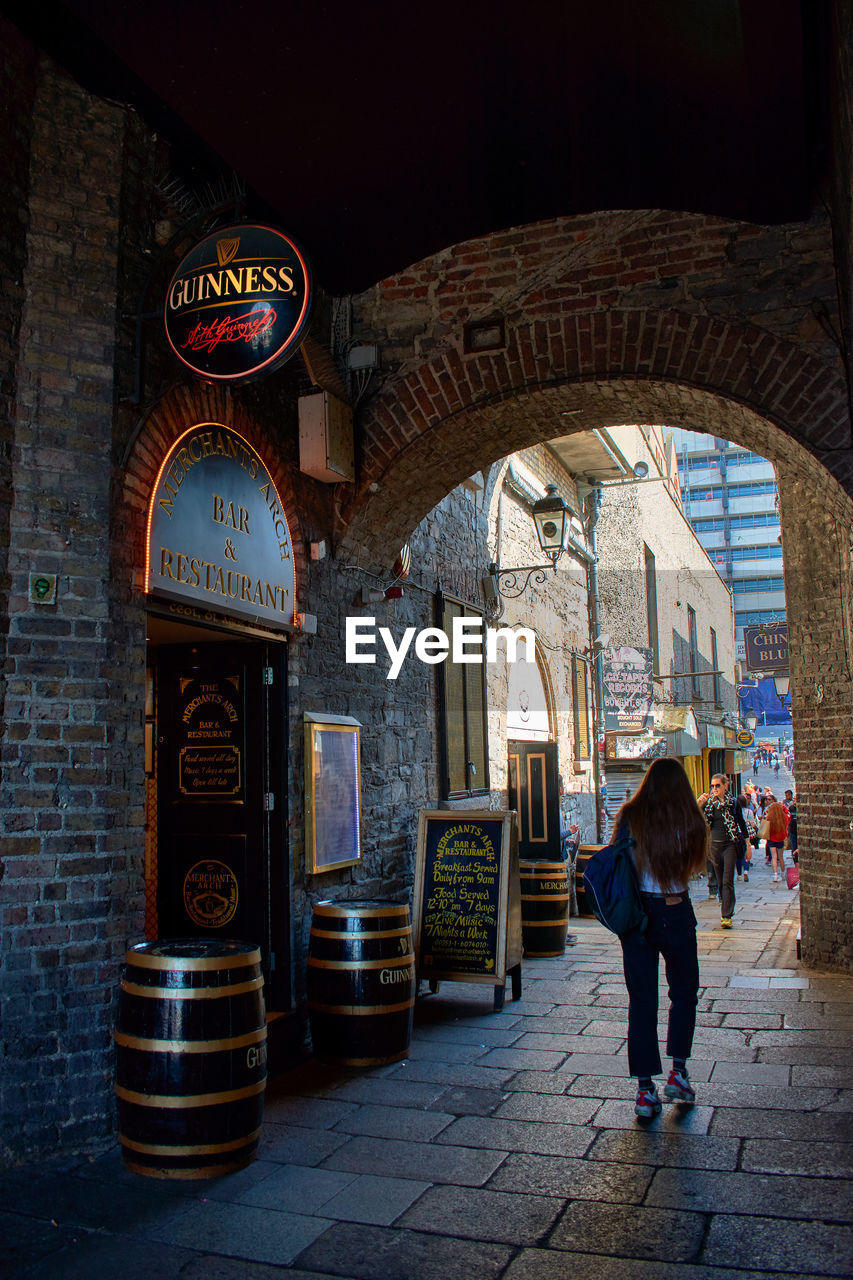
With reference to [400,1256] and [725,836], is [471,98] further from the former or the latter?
[725,836]

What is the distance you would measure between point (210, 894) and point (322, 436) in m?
2.96

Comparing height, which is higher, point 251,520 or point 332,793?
point 251,520

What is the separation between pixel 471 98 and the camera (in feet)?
16.7

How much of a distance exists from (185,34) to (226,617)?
112 inches

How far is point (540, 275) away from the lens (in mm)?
6184

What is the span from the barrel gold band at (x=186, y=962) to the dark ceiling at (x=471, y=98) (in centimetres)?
410

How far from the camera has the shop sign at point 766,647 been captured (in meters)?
21.5

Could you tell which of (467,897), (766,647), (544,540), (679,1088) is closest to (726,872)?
(544,540)

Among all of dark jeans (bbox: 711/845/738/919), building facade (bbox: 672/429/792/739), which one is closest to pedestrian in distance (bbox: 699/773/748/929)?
dark jeans (bbox: 711/845/738/919)

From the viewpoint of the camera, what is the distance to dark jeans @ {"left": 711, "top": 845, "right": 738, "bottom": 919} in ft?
31.6

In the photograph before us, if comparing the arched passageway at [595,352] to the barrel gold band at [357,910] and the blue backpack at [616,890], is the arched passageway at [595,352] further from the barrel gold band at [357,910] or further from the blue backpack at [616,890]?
the blue backpack at [616,890]

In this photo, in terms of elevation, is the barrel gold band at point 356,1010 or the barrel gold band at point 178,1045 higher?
the barrel gold band at point 178,1045

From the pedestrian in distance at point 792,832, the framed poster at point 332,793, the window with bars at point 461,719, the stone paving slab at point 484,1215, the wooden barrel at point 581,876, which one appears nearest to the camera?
the stone paving slab at point 484,1215

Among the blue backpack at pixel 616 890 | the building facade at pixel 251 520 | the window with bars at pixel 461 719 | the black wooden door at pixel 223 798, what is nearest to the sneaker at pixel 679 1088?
the blue backpack at pixel 616 890
